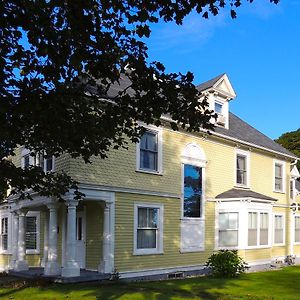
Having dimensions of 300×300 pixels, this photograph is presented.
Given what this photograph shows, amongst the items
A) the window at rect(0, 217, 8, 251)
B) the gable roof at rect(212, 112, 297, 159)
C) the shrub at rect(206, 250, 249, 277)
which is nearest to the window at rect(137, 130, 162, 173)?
the gable roof at rect(212, 112, 297, 159)

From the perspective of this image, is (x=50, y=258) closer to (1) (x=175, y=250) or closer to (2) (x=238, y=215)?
(1) (x=175, y=250)

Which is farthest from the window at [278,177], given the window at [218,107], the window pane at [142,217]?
the window pane at [142,217]

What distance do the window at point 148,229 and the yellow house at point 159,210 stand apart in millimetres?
42

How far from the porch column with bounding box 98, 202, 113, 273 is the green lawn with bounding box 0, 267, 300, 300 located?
4.37 ft

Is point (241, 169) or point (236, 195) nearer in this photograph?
point (236, 195)

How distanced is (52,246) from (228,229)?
377 inches

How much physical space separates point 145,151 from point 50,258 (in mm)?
5834

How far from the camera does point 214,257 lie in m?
20.5

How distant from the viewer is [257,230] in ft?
80.0

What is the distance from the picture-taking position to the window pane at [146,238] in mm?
19734

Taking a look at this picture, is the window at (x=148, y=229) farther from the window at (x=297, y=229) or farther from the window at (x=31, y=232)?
the window at (x=297, y=229)

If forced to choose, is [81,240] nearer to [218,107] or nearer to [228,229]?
[228,229]

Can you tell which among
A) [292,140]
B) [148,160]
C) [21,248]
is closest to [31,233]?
[21,248]

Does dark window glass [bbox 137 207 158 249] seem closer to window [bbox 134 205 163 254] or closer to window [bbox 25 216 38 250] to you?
window [bbox 134 205 163 254]
